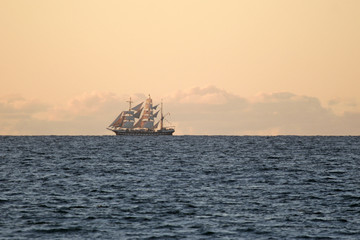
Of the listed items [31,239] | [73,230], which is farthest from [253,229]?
[31,239]

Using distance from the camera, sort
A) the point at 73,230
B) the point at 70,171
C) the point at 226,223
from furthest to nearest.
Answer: the point at 70,171 → the point at 226,223 → the point at 73,230

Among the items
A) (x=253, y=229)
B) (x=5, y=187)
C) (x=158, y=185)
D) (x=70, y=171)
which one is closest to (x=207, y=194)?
(x=158, y=185)

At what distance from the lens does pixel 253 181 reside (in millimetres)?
48250

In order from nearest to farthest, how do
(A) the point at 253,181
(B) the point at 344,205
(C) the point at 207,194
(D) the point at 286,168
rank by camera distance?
(B) the point at 344,205 < (C) the point at 207,194 < (A) the point at 253,181 < (D) the point at 286,168

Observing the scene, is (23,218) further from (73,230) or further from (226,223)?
(226,223)

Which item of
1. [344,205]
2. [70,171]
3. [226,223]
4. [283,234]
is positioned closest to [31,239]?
[226,223]

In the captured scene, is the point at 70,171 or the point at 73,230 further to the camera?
the point at 70,171

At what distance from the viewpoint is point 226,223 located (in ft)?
92.8

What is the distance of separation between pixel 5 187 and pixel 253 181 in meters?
20.5

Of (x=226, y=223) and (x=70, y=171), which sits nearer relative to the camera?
(x=226, y=223)

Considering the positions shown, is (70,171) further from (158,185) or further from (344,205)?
(344,205)

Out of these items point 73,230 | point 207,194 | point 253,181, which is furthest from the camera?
point 253,181

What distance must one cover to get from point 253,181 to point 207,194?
10.3m

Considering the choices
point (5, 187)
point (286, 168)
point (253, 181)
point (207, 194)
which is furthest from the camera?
point (286, 168)
